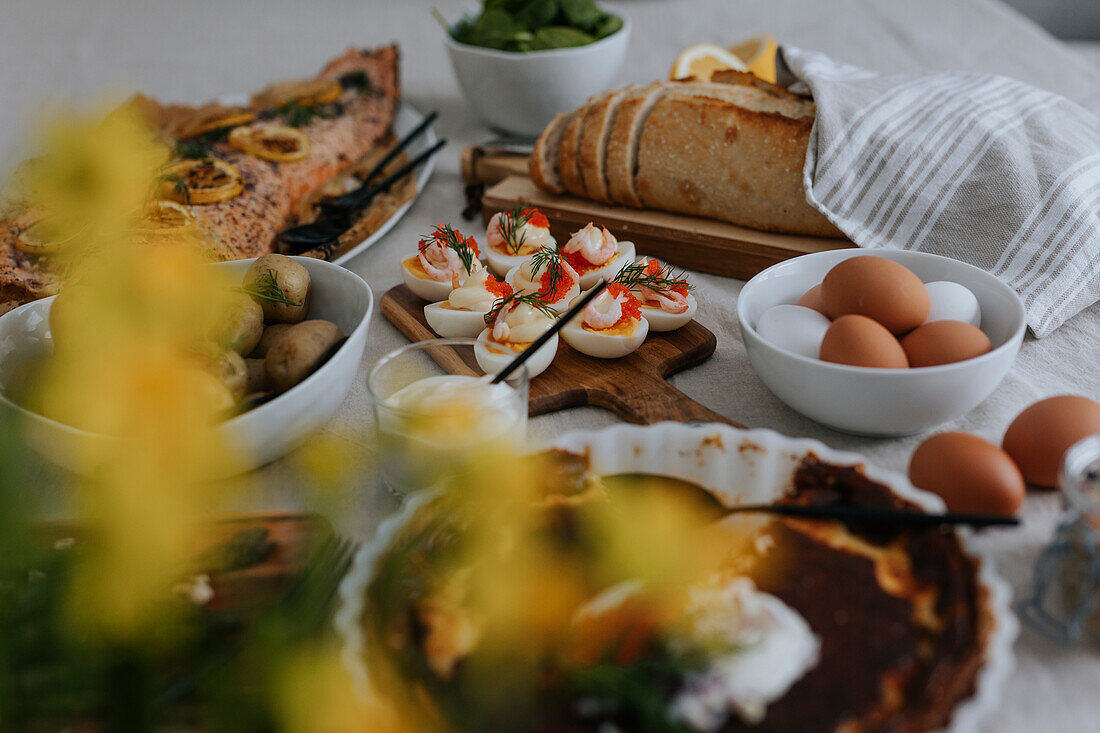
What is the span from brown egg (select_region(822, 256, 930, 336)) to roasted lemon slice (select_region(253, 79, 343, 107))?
138cm

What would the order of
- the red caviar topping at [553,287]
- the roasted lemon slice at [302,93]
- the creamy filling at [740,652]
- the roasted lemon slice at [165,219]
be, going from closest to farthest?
the creamy filling at [740,652] < the red caviar topping at [553,287] < the roasted lemon slice at [165,219] < the roasted lemon slice at [302,93]

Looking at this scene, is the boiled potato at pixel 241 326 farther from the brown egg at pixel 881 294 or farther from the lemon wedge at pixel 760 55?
the lemon wedge at pixel 760 55

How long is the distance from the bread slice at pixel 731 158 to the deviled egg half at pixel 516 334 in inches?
17.4

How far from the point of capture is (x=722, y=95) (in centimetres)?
150

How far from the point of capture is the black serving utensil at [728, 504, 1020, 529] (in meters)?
0.73

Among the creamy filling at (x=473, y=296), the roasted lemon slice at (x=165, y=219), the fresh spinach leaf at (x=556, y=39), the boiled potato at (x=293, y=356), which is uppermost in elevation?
the fresh spinach leaf at (x=556, y=39)

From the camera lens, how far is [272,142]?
1.71 meters

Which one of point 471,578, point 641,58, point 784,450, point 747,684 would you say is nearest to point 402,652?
point 471,578

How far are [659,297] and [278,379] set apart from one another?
541 millimetres

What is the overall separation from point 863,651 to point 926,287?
0.57m

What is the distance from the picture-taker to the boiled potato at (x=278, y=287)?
42.6 inches

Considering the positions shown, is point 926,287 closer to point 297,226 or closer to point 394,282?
point 394,282

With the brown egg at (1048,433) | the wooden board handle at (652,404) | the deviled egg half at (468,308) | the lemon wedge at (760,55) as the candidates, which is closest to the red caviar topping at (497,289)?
the deviled egg half at (468,308)

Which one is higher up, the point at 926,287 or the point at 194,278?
the point at 194,278
